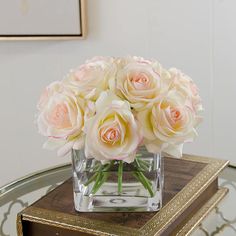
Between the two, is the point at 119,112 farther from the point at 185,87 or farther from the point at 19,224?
the point at 19,224

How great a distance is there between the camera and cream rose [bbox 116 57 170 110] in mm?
737

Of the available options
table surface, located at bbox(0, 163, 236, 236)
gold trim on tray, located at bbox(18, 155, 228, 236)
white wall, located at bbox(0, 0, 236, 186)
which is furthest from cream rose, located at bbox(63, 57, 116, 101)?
white wall, located at bbox(0, 0, 236, 186)

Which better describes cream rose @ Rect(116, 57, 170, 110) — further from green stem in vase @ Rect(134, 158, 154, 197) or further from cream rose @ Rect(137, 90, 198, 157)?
green stem in vase @ Rect(134, 158, 154, 197)

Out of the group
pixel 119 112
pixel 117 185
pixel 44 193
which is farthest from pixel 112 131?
pixel 44 193

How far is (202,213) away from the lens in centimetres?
93

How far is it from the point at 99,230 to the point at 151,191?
11 cm

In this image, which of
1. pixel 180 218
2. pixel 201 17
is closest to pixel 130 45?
pixel 201 17

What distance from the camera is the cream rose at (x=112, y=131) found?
719 millimetres

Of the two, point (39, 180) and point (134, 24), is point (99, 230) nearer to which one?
point (39, 180)

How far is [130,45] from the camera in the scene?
5.15 feet

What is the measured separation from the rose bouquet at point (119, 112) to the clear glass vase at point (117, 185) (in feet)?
0.19

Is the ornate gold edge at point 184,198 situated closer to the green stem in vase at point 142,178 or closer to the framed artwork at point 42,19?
the green stem in vase at point 142,178

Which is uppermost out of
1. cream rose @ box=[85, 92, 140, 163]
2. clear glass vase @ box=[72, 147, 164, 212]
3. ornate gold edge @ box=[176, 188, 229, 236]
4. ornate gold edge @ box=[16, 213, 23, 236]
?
cream rose @ box=[85, 92, 140, 163]

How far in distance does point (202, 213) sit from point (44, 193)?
0.38 meters
